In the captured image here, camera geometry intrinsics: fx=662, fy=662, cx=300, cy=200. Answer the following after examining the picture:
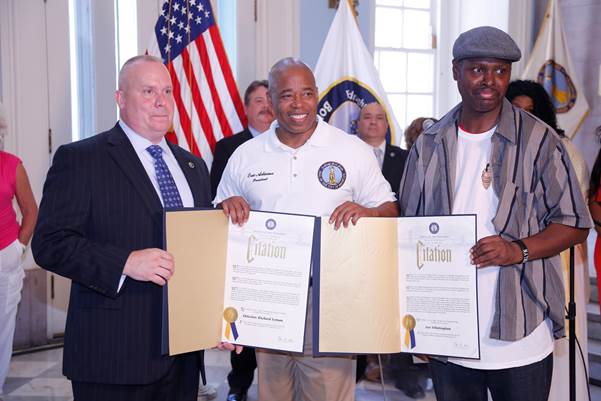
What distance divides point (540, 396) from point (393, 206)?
2.49ft

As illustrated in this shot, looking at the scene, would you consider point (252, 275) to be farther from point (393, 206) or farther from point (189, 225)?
point (393, 206)

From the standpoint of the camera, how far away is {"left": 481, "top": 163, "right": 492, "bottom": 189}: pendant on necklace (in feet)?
Result: 6.36

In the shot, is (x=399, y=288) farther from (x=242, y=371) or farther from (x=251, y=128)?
(x=251, y=128)

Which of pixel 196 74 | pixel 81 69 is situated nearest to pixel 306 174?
pixel 196 74

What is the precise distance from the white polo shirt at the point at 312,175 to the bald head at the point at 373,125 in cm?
219

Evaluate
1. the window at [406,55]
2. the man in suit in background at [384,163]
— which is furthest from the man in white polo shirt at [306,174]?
the window at [406,55]

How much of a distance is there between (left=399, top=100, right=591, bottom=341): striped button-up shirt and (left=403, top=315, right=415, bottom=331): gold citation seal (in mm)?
240

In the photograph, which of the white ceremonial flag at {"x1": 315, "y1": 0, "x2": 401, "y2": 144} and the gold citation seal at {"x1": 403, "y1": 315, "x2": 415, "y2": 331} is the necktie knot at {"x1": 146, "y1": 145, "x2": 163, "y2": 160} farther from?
the white ceremonial flag at {"x1": 315, "y1": 0, "x2": 401, "y2": 144}

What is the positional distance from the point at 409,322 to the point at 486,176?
19.6 inches

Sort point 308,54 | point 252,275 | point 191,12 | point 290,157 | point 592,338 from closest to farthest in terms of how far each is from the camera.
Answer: point 252,275, point 290,157, point 191,12, point 592,338, point 308,54

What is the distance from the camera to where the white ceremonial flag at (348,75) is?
5191 mm

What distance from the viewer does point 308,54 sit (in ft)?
18.6

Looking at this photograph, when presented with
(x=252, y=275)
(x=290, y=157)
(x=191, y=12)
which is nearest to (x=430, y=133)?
(x=290, y=157)

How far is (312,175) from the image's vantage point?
2.26 m
